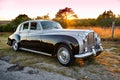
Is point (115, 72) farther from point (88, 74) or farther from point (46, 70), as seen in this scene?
point (46, 70)

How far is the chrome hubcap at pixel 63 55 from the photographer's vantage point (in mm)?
6496

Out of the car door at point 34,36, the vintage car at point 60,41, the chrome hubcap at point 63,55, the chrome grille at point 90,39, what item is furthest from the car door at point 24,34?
the chrome grille at point 90,39

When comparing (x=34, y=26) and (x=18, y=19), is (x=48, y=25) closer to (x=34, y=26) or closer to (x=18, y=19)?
(x=34, y=26)

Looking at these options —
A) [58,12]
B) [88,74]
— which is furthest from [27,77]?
[58,12]

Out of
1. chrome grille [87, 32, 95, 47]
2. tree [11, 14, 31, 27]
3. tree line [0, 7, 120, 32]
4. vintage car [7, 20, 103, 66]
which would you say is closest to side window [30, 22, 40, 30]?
vintage car [7, 20, 103, 66]

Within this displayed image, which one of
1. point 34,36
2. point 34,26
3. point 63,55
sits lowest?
point 63,55

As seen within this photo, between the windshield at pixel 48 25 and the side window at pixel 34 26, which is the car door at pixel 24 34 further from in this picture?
the windshield at pixel 48 25

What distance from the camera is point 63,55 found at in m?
6.65

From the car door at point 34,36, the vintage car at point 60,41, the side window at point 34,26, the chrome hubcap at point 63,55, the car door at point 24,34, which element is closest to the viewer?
the vintage car at point 60,41

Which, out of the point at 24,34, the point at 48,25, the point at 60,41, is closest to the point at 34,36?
the point at 48,25

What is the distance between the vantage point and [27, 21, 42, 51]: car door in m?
7.79

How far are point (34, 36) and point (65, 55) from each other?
7.18ft

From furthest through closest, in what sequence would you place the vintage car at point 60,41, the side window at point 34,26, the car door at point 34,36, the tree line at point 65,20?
the tree line at point 65,20 < the side window at point 34,26 < the car door at point 34,36 < the vintage car at point 60,41

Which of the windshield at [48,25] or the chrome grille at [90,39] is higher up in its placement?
the windshield at [48,25]
